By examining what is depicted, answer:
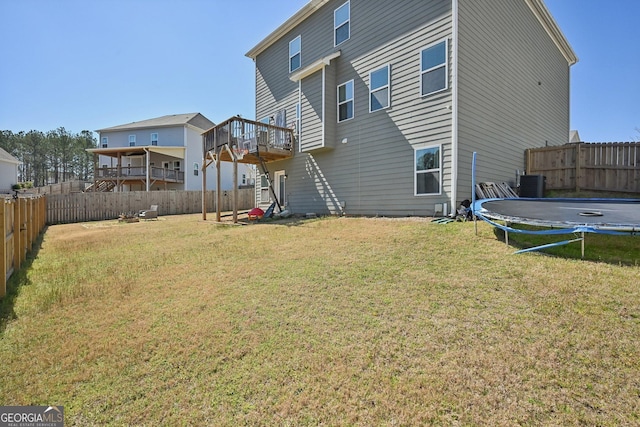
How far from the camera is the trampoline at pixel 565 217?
4.29m

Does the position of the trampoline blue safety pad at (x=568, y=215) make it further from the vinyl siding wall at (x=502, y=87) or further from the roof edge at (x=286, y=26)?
the roof edge at (x=286, y=26)

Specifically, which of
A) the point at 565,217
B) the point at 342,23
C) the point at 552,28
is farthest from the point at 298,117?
the point at 552,28

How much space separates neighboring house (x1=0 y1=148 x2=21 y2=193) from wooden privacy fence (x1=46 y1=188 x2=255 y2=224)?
19.5 m

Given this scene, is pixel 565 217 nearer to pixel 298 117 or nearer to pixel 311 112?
pixel 311 112

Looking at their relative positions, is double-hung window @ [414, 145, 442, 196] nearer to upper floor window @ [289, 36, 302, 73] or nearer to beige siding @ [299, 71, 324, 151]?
beige siding @ [299, 71, 324, 151]

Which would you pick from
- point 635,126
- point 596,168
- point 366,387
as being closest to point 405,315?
point 366,387

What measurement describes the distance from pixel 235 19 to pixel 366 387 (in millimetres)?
13461

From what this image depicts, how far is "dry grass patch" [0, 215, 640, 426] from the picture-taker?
7.12 feet

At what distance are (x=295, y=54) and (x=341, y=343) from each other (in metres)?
13.4

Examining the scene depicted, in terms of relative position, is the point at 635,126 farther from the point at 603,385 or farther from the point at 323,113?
the point at 603,385

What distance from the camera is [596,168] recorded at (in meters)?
9.49

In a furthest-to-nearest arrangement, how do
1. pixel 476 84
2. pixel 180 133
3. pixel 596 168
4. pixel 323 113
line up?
1. pixel 180 133
2. pixel 323 113
3. pixel 596 168
4. pixel 476 84

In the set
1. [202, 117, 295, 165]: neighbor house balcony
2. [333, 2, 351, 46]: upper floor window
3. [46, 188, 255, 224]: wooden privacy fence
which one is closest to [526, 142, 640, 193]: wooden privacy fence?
[333, 2, 351, 46]: upper floor window

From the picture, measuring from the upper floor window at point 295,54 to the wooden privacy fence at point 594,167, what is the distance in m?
10.1
